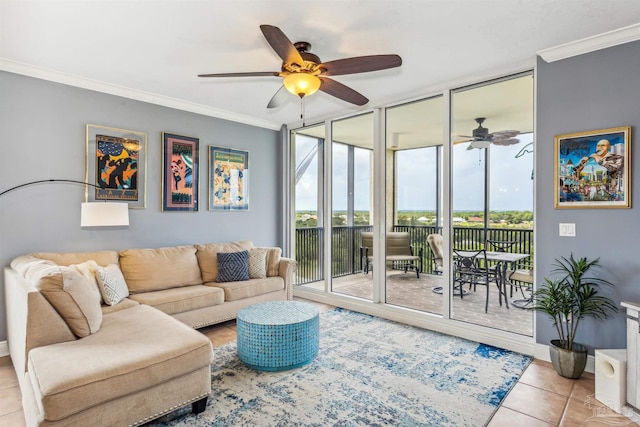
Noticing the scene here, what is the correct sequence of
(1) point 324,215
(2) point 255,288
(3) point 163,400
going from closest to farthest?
(3) point 163,400 < (2) point 255,288 < (1) point 324,215

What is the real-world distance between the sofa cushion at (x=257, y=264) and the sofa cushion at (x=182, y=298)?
565mm

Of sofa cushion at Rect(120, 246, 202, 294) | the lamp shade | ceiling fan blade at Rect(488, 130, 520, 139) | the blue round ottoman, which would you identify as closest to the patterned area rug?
the blue round ottoman

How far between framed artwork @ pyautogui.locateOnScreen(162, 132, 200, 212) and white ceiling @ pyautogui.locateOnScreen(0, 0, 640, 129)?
722mm

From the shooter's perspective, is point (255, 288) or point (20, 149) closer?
point (20, 149)

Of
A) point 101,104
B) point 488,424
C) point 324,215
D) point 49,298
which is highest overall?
point 101,104

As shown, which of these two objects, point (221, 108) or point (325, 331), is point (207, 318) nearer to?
point (325, 331)

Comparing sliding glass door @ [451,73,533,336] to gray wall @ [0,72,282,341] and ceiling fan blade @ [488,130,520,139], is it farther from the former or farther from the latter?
gray wall @ [0,72,282,341]

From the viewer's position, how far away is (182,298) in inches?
136

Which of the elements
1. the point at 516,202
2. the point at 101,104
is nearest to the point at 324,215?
the point at 516,202

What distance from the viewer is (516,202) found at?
359 cm

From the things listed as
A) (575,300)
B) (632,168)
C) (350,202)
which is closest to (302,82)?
(632,168)

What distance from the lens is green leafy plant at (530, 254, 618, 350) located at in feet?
8.83

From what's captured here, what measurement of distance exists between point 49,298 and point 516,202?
4.06m

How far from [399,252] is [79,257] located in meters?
3.97
